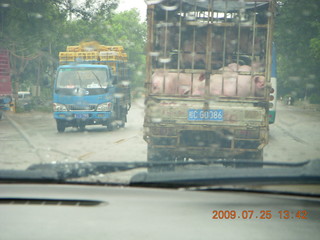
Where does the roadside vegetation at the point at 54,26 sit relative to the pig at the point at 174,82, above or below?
above

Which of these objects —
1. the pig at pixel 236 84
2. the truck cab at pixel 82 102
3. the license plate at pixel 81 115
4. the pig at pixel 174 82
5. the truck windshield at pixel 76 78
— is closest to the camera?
the truck cab at pixel 82 102

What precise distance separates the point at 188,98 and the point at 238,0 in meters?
1.31

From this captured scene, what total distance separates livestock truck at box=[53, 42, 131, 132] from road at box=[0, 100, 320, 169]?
17cm

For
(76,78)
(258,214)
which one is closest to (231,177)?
(258,214)

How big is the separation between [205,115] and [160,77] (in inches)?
44.9

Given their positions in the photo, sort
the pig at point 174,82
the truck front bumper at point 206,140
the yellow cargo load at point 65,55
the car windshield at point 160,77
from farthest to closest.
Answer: the pig at point 174,82 → the yellow cargo load at point 65,55 → the truck front bumper at point 206,140 → the car windshield at point 160,77

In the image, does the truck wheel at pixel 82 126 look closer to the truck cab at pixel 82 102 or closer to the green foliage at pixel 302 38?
the truck cab at pixel 82 102

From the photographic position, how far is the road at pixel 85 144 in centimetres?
461

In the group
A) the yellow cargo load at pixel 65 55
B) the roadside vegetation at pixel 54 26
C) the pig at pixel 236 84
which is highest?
the roadside vegetation at pixel 54 26

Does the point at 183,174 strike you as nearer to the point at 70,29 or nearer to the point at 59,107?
the point at 70,29

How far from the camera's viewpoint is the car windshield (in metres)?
3.88

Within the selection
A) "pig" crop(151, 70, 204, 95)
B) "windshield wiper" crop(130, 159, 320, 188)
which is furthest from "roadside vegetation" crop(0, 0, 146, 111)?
"pig" crop(151, 70, 204, 95)

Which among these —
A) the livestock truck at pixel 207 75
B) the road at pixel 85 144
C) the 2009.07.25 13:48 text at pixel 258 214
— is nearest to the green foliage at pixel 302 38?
the livestock truck at pixel 207 75

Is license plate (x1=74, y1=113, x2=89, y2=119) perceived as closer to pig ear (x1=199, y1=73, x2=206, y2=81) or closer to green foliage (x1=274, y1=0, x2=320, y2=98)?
pig ear (x1=199, y1=73, x2=206, y2=81)
